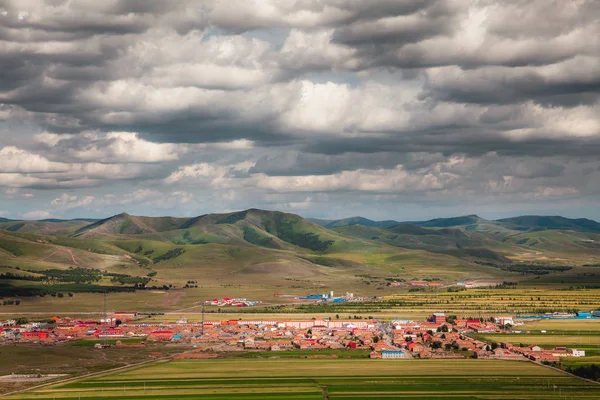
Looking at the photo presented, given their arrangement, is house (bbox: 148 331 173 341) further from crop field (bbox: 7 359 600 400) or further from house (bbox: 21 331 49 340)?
crop field (bbox: 7 359 600 400)

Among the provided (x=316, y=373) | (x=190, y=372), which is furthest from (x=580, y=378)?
(x=190, y=372)

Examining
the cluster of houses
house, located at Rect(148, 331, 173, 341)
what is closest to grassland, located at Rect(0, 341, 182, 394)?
house, located at Rect(148, 331, 173, 341)

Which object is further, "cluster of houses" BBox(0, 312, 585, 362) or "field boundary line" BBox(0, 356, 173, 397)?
"cluster of houses" BBox(0, 312, 585, 362)

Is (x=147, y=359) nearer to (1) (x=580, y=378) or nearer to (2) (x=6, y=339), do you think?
(2) (x=6, y=339)

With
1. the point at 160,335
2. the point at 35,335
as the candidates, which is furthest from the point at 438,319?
the point at 35,335

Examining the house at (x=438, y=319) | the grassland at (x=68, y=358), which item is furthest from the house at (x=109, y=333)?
the house at (x=438, y=319)

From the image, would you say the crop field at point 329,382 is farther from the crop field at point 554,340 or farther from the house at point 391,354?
the crop field at point 554,340

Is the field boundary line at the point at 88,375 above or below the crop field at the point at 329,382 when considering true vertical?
above

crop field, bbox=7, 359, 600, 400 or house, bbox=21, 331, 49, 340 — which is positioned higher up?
house, bbox=21, 331, 49, 340
